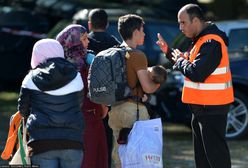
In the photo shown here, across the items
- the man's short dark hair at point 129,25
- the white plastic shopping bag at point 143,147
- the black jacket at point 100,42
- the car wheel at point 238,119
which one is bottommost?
the car wheel at point 238,119

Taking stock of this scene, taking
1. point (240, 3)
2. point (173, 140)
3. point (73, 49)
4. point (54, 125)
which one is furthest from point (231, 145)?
point (240, 3)

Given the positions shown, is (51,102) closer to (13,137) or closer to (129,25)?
(13,137)

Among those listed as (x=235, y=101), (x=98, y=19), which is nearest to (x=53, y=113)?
(x=98, y=19)

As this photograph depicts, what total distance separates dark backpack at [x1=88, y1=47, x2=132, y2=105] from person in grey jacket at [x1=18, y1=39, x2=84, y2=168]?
0.69 m

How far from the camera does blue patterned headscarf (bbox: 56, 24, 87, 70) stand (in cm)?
714

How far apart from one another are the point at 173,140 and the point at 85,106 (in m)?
4.82

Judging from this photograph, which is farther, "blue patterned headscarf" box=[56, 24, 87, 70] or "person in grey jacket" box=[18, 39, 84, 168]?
"blue patterned headscarf" box=[56, 24, 87, 70]

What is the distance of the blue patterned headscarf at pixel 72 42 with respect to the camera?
714 cm

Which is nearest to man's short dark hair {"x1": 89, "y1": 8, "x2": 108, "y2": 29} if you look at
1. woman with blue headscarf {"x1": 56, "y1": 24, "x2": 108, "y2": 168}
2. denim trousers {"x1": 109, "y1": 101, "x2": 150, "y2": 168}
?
woman with blue headscarf {"x1": 56, "y1": 24, "x2": 108, "y2": 168}

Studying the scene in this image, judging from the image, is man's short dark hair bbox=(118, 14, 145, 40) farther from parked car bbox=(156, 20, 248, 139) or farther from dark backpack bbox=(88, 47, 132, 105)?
parked car bbox=(156, 20, 248, 139)

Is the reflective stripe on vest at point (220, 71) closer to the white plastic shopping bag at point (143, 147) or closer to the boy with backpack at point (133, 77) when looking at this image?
the boy with backpack at point (133, 77)

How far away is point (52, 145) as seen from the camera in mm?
6328

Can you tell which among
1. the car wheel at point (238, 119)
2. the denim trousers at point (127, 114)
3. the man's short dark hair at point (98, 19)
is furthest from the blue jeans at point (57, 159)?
the car wheel at point (238, 119)

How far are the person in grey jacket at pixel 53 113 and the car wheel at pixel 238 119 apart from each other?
567 centimetres
